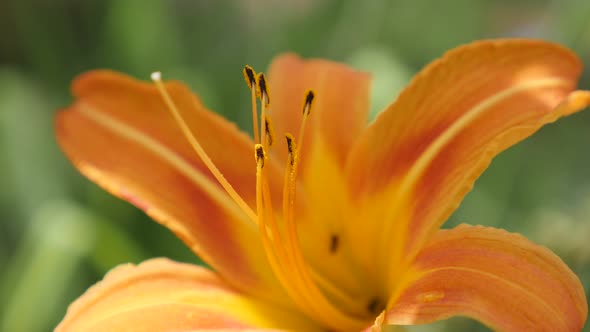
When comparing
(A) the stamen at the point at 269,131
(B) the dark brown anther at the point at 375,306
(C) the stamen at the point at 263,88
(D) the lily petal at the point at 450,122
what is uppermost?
(C) the stamen at the point at 263,88

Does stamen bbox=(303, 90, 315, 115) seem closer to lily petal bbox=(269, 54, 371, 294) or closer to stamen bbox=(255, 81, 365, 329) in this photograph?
stamen bbox=(255, 81, 365, 329)

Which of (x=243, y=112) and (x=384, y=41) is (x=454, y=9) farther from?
(x=243, y=112)

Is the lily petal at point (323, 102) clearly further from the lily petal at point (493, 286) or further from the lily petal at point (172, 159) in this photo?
the lily petal at point (493, 286)

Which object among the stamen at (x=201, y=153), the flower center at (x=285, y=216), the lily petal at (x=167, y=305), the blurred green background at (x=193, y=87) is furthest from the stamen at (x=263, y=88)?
the blurred green background at (x=193, y=87)

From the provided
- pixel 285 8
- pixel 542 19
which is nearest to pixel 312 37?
pixel 285 8

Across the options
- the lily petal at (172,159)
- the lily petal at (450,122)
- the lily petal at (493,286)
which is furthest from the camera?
the lily petal at (172,159)

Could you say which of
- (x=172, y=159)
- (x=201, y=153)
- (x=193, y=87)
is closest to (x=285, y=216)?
(x=201, y=153)

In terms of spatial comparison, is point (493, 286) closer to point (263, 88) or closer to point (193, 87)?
point (263, 88)
